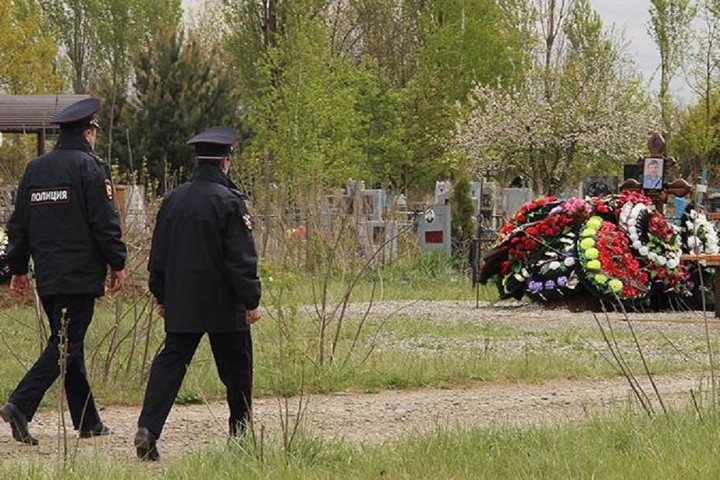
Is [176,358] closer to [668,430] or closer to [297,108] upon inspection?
[668,430]

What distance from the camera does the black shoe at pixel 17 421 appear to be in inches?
336

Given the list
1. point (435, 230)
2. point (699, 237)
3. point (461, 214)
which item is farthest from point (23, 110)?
point (699, 237)

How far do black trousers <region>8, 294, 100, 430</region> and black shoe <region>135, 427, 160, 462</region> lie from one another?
59cm

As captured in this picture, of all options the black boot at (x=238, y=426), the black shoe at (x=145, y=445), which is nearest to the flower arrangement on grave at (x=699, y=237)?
the black boot at (x=238, y=426)

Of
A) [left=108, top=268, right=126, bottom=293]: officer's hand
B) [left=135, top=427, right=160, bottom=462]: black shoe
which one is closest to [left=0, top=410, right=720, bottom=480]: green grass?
[left=135, top=427, right=160, bottom=462]: black shoe

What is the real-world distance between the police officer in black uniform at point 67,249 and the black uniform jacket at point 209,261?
1.95 feet

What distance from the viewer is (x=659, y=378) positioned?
11.9 m

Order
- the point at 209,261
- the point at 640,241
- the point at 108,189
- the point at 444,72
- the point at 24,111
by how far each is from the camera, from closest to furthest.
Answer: the point at 209,261
the point at 108,189
the point at 640,241
the point at 24,111
the point at 444,72

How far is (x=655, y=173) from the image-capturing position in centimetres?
2073

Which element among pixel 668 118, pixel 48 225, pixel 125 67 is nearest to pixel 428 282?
pixel 48 225

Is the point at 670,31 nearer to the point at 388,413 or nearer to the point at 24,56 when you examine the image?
the point at 24,56

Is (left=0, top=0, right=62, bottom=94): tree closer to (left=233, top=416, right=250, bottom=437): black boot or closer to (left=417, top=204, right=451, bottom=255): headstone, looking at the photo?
(left=417, top=204, right=451, bottom=255): headstone

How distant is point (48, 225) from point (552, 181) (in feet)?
113

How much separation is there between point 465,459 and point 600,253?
1202cm
